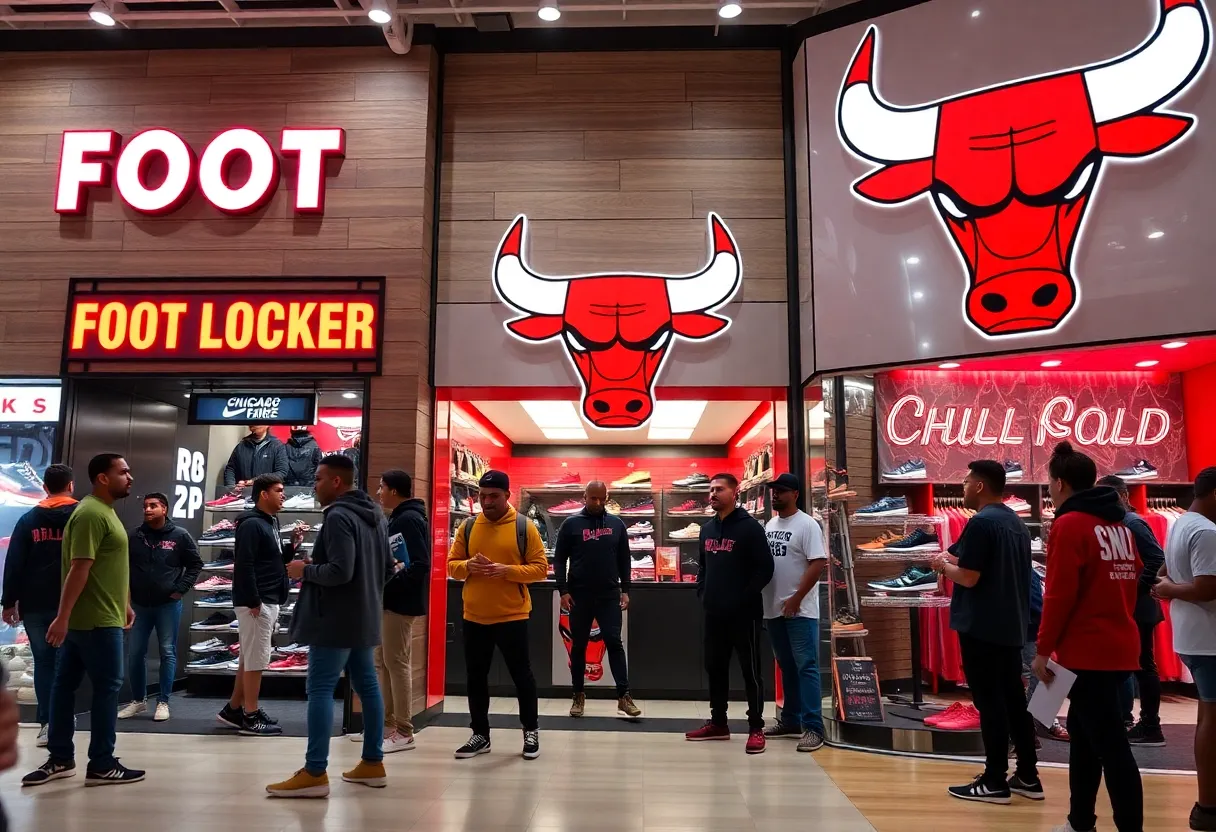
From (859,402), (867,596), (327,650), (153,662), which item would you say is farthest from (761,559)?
(153,662)

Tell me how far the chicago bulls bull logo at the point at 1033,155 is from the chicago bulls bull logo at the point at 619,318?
4.54 feet

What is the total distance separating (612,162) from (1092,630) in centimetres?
467

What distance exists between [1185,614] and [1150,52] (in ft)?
10.6

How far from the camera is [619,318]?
6242mm

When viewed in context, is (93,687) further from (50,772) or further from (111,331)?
(111,331)

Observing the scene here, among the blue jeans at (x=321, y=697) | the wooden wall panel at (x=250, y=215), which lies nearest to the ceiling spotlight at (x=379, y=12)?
the wooden wall panel at (x=250, y=215)

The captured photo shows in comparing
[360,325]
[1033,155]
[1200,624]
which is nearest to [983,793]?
[1200,624]

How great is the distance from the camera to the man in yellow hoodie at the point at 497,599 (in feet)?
15.4

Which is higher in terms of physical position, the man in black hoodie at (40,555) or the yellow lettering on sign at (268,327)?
the yellow lettering on sign at (268,327)

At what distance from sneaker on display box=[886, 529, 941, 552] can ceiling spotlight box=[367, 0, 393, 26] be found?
16.0 ft

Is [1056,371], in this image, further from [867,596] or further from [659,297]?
[659,297]

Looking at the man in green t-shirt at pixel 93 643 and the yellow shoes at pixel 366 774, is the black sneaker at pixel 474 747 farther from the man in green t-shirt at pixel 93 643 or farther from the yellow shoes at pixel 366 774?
the man in green t-shirt at pixel 93 643

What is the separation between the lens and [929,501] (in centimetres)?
656

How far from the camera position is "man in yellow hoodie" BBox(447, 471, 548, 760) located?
469 centimetres
